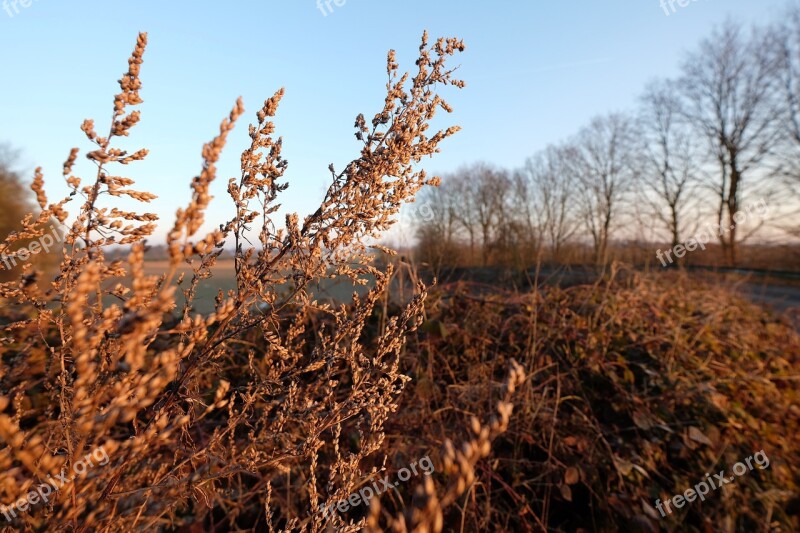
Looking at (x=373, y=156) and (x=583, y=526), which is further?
(x=583, y=526)

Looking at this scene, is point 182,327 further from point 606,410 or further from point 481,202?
point 481,202

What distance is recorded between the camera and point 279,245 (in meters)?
1.27

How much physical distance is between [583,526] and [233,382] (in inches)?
108

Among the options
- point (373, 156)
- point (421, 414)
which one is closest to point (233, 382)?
point (421, 414)

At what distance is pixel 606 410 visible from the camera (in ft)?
11.3

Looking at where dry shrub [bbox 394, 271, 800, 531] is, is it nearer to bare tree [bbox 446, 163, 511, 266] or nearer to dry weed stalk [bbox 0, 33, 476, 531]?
dry weed stalk [bbox 0, 33, 476, 531]

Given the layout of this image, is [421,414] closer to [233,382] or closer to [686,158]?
[233,382]

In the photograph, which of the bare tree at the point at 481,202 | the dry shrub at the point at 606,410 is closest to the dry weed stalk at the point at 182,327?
the dry shrub at the point at 606,410

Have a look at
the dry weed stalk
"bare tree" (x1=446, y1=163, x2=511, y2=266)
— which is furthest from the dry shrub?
"bare tree" (x1=446, y1=163, x2=511, y2=266)

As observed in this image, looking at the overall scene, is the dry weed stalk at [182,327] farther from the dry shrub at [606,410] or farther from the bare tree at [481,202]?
the bare tree at [481,202]

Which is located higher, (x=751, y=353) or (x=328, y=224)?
(x=328, y=224)

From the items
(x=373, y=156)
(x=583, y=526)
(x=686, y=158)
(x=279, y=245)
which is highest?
(x=686, y=158)

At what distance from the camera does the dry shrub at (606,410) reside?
2.73 meters

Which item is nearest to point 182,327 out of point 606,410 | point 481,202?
point 606,410
